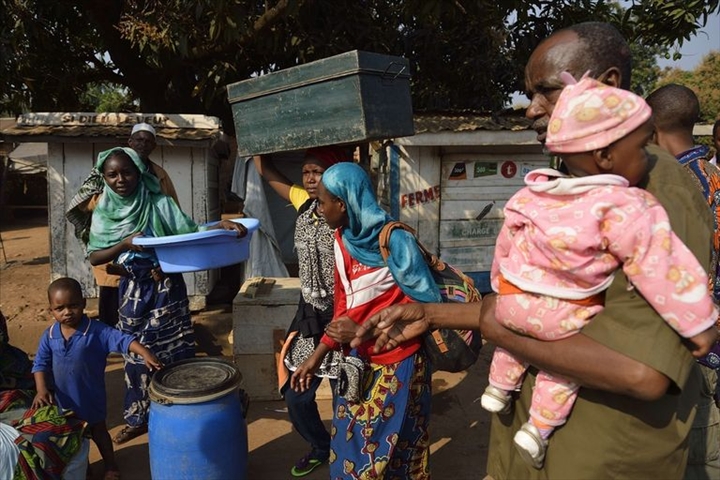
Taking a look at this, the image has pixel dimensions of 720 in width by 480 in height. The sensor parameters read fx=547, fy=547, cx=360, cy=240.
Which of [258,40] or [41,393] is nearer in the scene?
[41,393]

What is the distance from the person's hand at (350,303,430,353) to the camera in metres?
1.70

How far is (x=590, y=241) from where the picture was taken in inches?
41.0

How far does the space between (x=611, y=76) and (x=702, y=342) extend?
2.13ft

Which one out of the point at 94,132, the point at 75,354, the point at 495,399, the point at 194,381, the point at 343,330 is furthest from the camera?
the point at 94,132

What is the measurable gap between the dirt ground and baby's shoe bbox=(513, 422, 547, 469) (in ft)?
7.87

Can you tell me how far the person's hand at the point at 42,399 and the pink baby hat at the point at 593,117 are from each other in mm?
2950

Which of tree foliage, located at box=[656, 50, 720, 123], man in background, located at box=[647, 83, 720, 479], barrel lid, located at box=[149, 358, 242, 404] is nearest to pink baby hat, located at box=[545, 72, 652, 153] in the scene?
man in background, located at box=[647, 83, 720, 479]

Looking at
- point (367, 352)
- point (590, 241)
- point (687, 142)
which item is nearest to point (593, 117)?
point (590, 241)

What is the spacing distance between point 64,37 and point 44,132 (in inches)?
108

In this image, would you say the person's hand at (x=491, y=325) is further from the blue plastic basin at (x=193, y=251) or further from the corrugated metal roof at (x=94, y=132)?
the corrugated metal roof at (x=94, y=132)

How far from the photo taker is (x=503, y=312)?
120 centimetres

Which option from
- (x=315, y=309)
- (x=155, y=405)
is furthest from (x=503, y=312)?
(x=155, y=405)

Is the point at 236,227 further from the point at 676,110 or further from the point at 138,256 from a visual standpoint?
the point at 676,110

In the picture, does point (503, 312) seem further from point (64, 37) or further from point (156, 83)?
point (64, 37)
